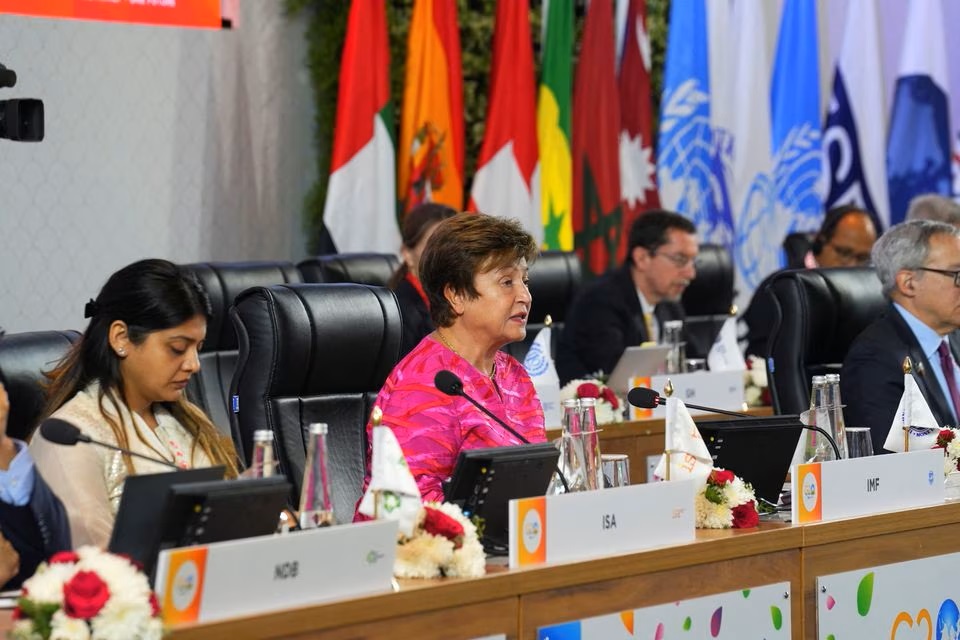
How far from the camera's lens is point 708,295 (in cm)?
643

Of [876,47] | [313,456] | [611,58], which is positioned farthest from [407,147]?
[313,456]

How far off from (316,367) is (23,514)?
3.86ft

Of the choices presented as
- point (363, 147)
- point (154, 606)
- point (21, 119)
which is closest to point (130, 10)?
point (21, 119)

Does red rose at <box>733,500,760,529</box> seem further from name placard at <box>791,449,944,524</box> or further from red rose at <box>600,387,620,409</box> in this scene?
red rose at <box>600,387,620,409</box>

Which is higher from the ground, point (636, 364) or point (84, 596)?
point (636, 364)

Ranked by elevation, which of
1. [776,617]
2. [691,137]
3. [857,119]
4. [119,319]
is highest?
[857,119]

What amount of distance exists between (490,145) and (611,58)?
863 millimetres

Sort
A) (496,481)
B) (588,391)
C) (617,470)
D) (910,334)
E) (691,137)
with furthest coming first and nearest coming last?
(691,137) < (588,391) < (910,334) < (617,470) < (496,481)

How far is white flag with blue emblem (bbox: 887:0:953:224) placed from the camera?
7695 millimetres

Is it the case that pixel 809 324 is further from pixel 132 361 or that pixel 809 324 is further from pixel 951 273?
pixel 132 361

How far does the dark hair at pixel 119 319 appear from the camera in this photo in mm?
2633

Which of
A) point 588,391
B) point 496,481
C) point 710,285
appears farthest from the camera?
point 710,285

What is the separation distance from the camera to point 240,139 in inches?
242

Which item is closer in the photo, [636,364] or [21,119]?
[21,119]
